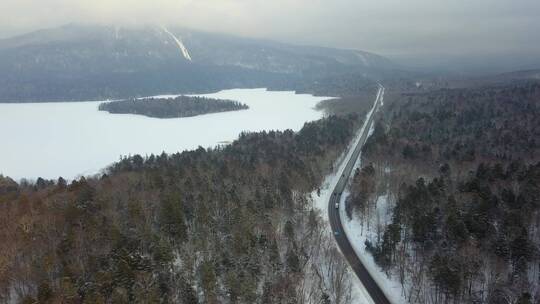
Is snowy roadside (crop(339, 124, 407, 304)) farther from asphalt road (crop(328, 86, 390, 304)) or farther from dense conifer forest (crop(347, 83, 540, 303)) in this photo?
dense conifer forest (crop(347, 83, 540, 303))

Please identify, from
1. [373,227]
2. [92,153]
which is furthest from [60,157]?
[373,227]

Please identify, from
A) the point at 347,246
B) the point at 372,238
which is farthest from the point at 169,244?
the point at 372,238

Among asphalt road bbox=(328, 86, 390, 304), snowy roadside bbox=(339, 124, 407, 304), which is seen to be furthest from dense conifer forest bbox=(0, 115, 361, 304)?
snowy roadside bbox=(339, 124, 407, 304)

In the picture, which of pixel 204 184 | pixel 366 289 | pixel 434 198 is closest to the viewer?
pixel 366 289

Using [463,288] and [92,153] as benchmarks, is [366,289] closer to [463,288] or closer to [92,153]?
[463,288]

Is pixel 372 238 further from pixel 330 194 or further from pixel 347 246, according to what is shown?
pixel 330 194

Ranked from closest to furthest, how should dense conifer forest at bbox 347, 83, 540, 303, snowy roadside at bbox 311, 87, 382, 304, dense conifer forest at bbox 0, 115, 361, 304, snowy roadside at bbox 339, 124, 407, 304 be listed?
dense conifer forest at bbox 0, 115, 361, 304 < dense conifer forest at bbox 347, 83, 540, 303 < snowy roadside at bbox 311, 87, 382, 304 < snowy roadside at bbox 339, 124, 407, 304
